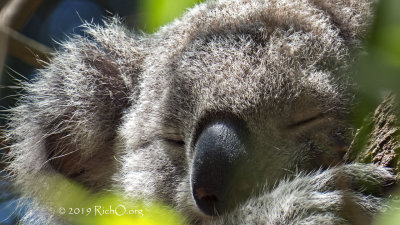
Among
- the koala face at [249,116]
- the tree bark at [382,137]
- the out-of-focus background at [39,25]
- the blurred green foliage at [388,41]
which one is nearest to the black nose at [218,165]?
the koala face at [249,116]

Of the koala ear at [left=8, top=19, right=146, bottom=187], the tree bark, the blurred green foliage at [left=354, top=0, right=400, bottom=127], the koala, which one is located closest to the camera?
the blurred green foliage at [left=354, top=0, right=400, bottom=127]

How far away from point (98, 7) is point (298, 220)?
3252 mm

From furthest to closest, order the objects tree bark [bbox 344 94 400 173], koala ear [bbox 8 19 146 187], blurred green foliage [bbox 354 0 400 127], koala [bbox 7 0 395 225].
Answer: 1. koala ear [bbox 8 19 146 187]
2. koala [bbox 7 0 395 225]
3. tree bark [bbox 344 94 400 173]
4. blurred green foliage [bbox 354 0 400 127]

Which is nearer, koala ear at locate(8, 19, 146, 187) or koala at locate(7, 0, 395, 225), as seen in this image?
koala at locate(7, 0, 395, 225)

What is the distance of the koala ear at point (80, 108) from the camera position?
8.65 ft

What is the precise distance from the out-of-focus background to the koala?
21cm

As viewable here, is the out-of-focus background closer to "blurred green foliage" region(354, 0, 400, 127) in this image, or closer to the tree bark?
the tree bark

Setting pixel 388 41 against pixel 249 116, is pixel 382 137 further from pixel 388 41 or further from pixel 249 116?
pixel 249 116

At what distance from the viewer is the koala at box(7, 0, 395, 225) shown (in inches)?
57.3

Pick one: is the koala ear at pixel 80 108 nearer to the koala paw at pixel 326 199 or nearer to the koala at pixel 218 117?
the koala at pixel 218 117

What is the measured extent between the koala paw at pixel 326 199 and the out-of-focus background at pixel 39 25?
1.92ft

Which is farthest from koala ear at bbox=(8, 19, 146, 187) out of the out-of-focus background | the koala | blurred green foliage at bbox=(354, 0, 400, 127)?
blurred green foliage at bbox=(354, 0, 400, 127)

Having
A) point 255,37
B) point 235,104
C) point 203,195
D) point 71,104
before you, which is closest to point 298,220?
point 203,195

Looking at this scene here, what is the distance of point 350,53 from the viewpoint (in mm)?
1791
